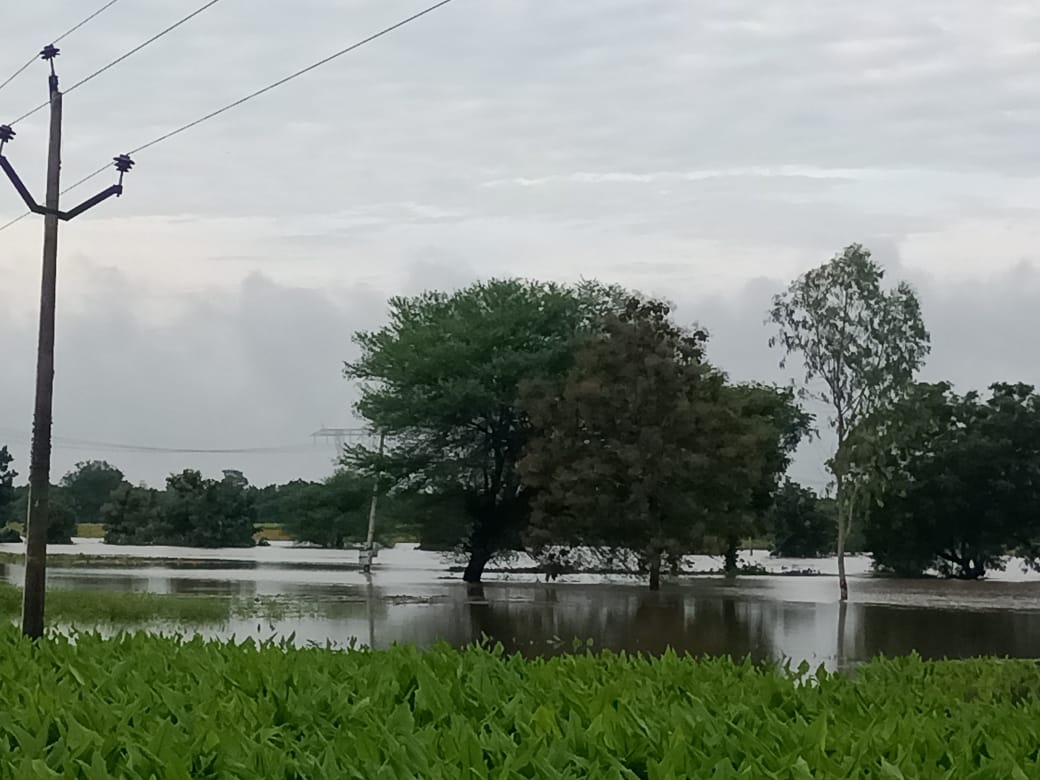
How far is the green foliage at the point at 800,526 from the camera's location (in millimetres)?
67812

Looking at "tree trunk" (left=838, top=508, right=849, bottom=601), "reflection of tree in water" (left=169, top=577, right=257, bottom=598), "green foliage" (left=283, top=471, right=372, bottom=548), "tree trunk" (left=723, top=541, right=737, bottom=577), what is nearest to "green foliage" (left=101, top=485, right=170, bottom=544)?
"green foliage" (left=283, top=471, right=372, bottom=548)

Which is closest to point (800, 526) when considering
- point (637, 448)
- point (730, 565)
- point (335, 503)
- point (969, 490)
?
point (730, 565)

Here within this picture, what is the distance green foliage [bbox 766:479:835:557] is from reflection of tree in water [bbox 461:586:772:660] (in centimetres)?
2848

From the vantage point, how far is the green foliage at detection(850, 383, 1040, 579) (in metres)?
58.5

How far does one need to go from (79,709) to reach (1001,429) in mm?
59227

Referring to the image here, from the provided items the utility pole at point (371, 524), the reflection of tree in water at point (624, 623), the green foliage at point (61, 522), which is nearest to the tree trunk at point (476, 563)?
the utility pole at point (371, 524)

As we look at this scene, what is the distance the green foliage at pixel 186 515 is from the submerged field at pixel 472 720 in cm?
7572

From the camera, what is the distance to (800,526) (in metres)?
69.9

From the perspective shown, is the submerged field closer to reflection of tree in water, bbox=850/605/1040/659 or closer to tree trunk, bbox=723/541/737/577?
reflection of tree in water, bbox=850/605/1040/659

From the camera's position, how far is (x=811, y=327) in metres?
42.4

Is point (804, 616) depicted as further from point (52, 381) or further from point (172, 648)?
point (172, 648)

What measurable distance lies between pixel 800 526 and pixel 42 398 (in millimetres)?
56357

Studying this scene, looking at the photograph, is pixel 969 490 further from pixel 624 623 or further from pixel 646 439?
pixel 624 623

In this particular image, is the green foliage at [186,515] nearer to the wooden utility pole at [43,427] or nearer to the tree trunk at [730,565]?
the tree trunk at [730,565]
